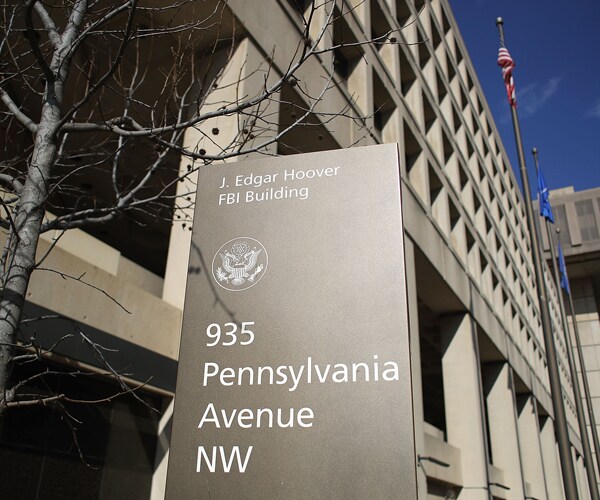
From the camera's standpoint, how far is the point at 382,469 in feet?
9.62

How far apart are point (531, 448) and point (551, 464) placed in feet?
15.7

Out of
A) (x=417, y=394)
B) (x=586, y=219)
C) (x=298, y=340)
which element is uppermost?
(x=586, y=219)

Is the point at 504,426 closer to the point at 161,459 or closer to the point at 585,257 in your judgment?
the point at 161,459

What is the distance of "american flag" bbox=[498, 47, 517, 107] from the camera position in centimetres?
1476

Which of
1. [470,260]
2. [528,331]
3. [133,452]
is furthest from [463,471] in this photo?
[528,331]

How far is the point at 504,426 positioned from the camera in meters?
21.8

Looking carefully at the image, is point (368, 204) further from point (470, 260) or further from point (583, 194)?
point (583, 194)

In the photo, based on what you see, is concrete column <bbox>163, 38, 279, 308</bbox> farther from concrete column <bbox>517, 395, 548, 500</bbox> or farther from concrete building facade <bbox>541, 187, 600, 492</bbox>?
concrete building facade <bbox>541, 187, 600, 492</bbox>

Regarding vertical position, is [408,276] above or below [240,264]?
above

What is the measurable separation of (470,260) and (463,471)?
8746 millimetres

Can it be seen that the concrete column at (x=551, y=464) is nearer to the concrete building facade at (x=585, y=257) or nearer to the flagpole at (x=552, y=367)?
the flagpole at (x=552, y=367)

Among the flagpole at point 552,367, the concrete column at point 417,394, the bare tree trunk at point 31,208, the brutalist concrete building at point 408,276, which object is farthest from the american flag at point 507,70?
the bare tree trunk at point 31,208

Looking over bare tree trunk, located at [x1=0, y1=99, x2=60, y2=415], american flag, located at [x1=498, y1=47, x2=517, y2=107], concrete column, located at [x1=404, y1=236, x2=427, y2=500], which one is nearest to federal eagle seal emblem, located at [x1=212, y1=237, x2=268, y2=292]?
bare tree trunk, located at [x1=0, y1=99, x2=60, y2=415]

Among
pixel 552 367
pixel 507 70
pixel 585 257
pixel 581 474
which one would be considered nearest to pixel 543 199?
pixel 507 70
